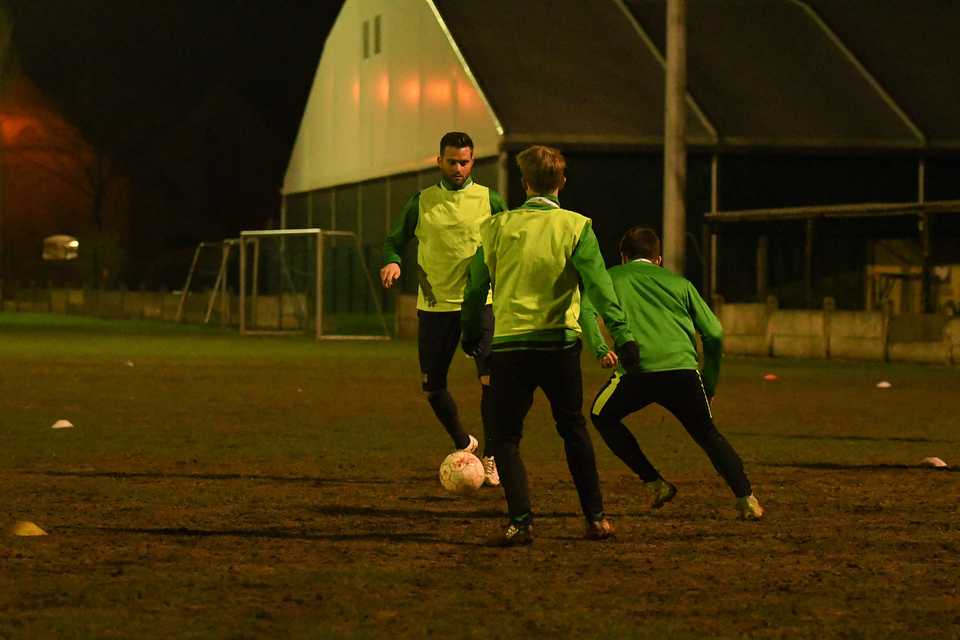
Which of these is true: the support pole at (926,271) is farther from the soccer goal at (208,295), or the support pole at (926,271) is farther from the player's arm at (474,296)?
the soccer goal at (208,295)

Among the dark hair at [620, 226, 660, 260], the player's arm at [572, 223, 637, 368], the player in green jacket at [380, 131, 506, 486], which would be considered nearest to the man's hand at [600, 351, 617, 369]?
the player's arm at [572, 223, 637, 368]

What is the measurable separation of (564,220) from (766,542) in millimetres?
1726

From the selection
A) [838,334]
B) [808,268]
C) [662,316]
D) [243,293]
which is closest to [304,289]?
[243,293]

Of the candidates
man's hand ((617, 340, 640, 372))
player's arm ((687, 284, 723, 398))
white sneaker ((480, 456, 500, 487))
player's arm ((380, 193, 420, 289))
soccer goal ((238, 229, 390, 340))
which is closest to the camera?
man's hand ((617, 340, 640, 372))

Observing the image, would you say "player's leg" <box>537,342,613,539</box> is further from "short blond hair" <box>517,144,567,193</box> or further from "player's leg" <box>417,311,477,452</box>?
"player's leg" <box>417,311,477,452</box>

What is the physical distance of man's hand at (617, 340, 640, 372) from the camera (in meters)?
8.31

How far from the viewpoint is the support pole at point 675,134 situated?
84.3 feet

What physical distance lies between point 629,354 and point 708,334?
0.83 metres

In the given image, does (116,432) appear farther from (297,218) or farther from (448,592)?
(297,218)

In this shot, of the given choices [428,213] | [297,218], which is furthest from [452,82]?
[428,213]

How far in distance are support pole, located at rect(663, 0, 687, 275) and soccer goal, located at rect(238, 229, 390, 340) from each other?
11005 mm

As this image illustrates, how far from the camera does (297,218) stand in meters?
49.8

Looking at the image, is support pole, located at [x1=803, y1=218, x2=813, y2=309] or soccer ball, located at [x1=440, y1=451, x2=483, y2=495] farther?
support pole, located at [x1=803, y1=218, x2=813, y2=309]

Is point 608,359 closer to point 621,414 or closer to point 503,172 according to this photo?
point 621,414
